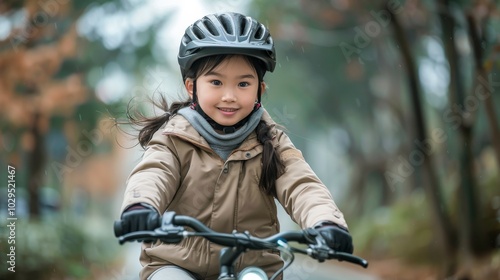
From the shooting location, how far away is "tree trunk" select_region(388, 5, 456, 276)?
1400 centimetres

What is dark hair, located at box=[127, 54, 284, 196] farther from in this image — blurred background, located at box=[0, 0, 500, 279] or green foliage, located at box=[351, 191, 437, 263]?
green foliage, located at box=[351, 191, 437, 263]

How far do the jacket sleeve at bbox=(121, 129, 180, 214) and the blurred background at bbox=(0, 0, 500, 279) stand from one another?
0.33 metres

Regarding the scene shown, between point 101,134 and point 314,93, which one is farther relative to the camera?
point 314,93

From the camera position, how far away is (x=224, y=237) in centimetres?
344

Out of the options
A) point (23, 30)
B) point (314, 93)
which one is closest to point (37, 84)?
point (23, 30)

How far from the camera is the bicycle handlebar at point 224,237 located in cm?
340

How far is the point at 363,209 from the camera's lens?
1256 inches

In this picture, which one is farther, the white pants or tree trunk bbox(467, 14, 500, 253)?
tree trunk bbox(467, 14, 500, 253)

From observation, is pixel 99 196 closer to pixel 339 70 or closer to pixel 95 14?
pixel 339 70

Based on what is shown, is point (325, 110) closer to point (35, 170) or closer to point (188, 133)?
point (35, 170)

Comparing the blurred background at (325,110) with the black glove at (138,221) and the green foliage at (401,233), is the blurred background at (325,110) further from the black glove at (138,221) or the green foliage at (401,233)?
the black glove at (138,221)

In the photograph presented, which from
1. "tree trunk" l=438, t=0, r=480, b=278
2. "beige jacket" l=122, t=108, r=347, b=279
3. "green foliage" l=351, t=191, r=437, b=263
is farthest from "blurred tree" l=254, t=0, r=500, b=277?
"beige jacket" l=122, t=108, r=347, b=279

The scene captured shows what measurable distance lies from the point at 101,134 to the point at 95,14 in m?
2.92

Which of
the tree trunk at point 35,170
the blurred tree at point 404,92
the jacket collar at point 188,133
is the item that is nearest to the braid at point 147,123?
the jacket collar at point 188,133
